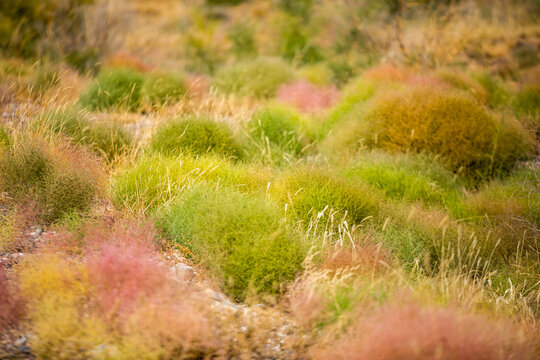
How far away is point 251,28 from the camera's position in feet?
43.4

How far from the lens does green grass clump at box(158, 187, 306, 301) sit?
2.72m

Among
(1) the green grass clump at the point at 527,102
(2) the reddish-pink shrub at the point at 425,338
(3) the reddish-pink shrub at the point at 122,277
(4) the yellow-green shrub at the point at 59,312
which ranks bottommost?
(4) the yellow-green shrub at the point at 59,312

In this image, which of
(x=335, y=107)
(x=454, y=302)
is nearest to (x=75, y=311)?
(x=454, y=302)

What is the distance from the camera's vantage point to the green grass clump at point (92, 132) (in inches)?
183

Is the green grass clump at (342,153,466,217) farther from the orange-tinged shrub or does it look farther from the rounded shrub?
the rounded shrub

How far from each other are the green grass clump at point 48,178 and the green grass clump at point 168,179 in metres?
0.23

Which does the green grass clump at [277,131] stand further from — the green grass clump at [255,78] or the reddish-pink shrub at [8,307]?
the reddish-pink shrub at [8,307]

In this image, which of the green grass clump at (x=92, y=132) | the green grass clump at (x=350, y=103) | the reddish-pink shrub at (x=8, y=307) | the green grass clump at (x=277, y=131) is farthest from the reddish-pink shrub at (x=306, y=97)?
the reddish-pink shrub at (x=8, y=307)

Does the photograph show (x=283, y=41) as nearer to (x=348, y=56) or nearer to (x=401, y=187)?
(x=348, y=56)

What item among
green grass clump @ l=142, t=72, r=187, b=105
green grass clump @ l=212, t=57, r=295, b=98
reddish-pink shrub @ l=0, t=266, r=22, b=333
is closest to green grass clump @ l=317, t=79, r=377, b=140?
green grass clump @ l=212, t=57, r=295, b=98

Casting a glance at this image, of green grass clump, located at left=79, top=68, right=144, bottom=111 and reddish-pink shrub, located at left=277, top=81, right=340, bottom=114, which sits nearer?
green grass clump, located at left=79, top=68, right=144, bottom=111

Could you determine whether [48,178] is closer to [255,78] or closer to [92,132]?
[92,132]

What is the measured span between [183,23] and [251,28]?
22.1 feet

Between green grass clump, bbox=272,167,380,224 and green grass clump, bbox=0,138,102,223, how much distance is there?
57.2 inches
